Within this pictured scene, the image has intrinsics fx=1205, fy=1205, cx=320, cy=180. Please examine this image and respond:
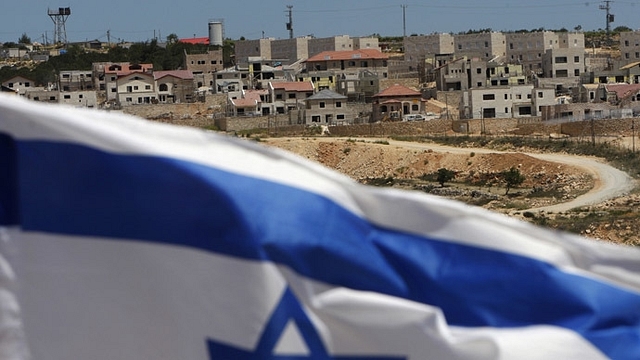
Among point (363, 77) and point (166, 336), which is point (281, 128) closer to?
point (363, 77)

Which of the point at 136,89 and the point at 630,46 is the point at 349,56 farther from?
the point at 630,46

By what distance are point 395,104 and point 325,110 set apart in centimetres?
327

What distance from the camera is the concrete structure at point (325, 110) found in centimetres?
5569

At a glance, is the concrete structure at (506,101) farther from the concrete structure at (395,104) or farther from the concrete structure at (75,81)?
the concrete structure at (75,81)

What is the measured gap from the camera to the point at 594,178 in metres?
37.2

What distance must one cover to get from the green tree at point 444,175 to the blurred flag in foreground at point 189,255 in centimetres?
3721

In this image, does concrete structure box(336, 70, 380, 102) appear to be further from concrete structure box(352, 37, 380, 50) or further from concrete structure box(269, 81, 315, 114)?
concrete structure box(352, 37, 380, 50)

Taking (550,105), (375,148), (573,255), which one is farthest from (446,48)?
(573,255)

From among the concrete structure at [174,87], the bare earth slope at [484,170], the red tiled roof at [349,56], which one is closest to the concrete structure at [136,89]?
the concrete structure at [174,87]

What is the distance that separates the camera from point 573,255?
10.6 feet

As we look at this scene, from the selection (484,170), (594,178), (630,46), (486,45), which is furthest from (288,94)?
(630,46)

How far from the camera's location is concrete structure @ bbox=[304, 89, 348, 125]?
5569 centimetres

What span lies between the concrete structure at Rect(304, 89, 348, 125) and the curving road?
9.35 metres

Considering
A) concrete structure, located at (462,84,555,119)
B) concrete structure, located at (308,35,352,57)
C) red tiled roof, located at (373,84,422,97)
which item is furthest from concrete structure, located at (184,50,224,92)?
concrete structure, located at (462,84,555,119)
